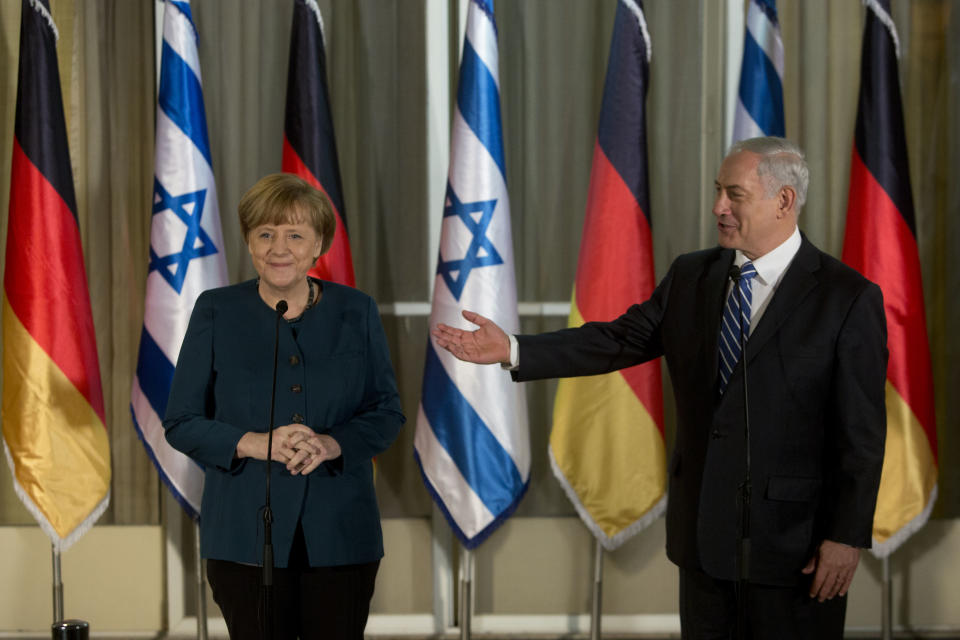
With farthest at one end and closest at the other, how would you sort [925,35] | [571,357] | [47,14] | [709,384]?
[925,35], [47,14], [571,357], [709,384]

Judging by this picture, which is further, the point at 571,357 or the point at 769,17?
the point at 769,17

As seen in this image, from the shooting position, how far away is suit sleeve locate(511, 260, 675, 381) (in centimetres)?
217

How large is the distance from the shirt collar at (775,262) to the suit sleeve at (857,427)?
173 mm

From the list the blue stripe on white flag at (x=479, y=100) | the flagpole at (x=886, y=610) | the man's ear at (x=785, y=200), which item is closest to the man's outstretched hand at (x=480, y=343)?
the man's ear at (x=785, y=200)

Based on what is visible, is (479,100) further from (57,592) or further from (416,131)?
(57,592)

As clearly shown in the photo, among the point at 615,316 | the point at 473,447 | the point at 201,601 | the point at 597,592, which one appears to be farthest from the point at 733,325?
the point at 201,601

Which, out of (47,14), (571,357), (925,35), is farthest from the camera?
(925,35)

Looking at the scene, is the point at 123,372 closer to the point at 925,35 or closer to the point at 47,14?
the point at 47,14

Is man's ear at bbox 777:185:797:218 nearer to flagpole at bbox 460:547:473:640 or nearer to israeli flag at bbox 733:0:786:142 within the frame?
israeli flag at bbox 733:0:786:142

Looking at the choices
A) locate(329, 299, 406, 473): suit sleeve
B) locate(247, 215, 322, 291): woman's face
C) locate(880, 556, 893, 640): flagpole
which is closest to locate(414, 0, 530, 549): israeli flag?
locate(329, 299, 406, 473): suit sleeve

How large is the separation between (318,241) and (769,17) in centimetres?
208

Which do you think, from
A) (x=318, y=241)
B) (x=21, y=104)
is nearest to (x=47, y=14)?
(x=21, y=104)

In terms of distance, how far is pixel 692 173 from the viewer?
3.66m

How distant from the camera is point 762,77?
10.8 feet
